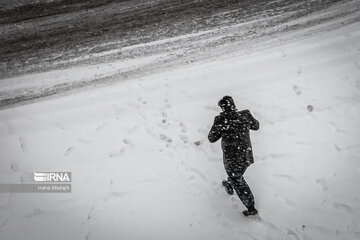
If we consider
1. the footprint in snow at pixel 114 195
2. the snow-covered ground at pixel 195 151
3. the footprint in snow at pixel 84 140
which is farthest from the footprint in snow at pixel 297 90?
the footprint in snow at pixel 84 140

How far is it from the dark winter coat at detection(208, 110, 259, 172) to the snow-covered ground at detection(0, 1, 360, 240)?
0.91 m

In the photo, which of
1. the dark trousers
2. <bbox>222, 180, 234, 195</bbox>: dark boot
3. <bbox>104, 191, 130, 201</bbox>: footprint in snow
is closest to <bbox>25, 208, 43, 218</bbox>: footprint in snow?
<bbox>104, 191, 130, 201</bbox>: footprint in snow

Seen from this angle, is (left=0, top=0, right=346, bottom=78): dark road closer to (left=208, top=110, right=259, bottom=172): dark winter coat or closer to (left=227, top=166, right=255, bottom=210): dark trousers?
(left=208, top=110, right=259, bottom=172): dark winter coat

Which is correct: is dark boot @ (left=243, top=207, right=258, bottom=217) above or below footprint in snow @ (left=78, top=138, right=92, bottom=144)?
below

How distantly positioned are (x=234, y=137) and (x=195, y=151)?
1.44m

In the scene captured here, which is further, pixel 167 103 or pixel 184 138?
pixel 167 103

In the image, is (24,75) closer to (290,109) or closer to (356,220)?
(290,109)

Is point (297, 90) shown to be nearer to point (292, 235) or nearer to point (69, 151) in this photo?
point (292, 235)

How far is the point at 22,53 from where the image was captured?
7.85 metres

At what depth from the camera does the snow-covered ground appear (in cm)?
407

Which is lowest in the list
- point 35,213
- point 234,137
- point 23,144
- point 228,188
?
point 35,213

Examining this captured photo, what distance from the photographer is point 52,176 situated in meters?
4.83

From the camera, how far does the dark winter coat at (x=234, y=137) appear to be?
356 cm

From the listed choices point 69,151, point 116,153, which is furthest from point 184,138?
point 69,151
